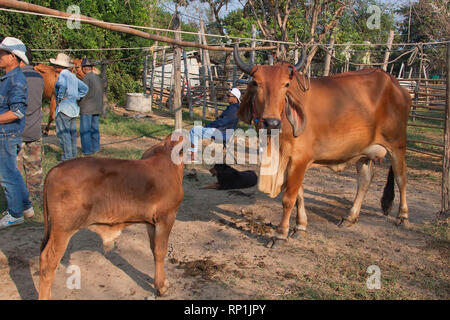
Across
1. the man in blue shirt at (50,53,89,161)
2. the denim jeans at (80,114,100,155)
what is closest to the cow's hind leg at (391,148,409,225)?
the man in blue shirt at (50,53,89,161)

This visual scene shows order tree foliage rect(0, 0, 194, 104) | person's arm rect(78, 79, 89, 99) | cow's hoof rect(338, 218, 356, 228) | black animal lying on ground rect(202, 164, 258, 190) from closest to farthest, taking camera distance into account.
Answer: cow's hoof rect(338, 218, 356, 228) → black animal lying on ground rect(202, 164, 258, 190) → person's arm rect(78, 79, 89, 99) → tree foliage rect(0, 0, 194, 104)

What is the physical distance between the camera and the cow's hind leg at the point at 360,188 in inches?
190

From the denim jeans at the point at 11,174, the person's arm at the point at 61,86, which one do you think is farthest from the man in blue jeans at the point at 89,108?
the denim jeans at the point at 11,174

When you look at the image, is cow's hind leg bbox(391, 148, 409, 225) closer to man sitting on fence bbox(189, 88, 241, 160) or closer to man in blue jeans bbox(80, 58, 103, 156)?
man sitting on fence bbox(189, 88, 241, 160)

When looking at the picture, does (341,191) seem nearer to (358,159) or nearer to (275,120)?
(358,159)

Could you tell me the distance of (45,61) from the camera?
1345 cm

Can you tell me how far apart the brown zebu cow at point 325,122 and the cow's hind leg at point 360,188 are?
1 cm

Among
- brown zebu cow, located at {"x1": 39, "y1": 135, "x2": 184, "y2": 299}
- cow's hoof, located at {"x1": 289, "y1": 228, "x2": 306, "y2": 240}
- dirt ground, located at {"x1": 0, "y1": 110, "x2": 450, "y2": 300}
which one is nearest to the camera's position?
brown zebu cow, located at {"x1": 39, "y1": 135, "x2": 184, "y2": 299}

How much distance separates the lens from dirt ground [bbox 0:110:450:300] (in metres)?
3.18

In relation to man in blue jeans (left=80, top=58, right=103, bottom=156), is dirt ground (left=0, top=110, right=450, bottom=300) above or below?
below

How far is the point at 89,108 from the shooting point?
7441 millimetres

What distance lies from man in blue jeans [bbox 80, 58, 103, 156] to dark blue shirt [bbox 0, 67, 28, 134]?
334 centimetres
